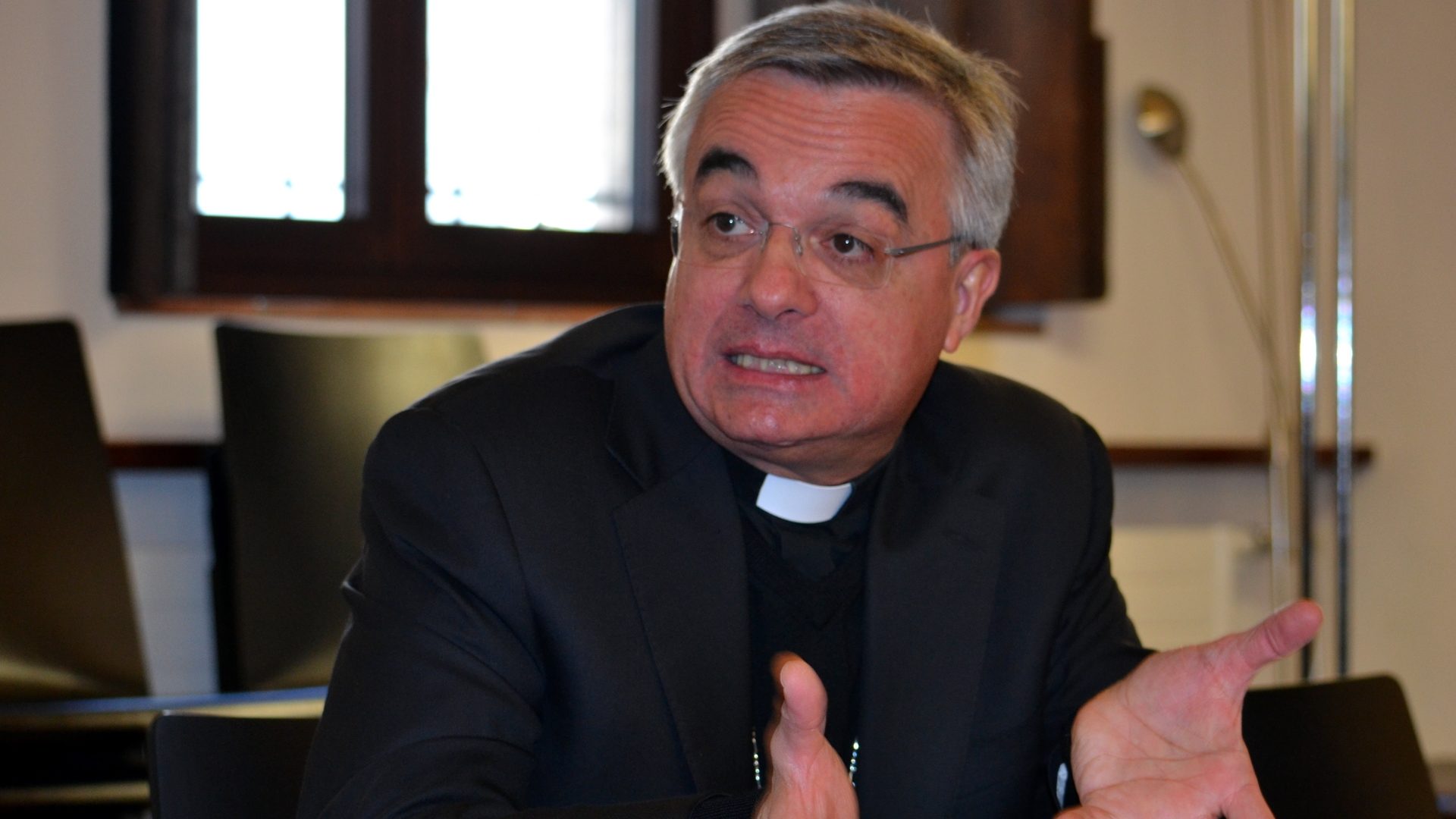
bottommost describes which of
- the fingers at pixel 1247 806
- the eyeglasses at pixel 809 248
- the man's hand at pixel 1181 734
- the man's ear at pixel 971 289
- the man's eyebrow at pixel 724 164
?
the fingers at pixel 1247 806

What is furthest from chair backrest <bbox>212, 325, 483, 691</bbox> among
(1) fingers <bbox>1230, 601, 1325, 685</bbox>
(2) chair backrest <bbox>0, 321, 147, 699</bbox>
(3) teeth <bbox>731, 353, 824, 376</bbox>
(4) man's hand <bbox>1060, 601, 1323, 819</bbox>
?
(1) fingers <bbox>1230, 601, 1325, 685</bbox>

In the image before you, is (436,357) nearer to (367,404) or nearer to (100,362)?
(367,404)

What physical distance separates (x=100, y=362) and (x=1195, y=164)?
282cm

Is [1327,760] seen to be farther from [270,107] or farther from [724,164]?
[270,107]

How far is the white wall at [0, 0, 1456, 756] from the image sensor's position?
13.3 ft

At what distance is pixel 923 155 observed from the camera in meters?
1.74

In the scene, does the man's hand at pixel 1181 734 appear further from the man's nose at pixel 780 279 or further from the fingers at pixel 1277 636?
the man's nose at pixel 780 279

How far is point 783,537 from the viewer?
5.83 feet

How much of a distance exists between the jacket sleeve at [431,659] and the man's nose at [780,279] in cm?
35

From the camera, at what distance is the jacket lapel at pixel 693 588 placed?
151 centimetres

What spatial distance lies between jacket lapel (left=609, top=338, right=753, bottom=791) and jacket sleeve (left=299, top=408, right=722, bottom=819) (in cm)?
13

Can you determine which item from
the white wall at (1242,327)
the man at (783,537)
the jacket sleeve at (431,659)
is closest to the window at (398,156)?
the white wall at (1242,327)

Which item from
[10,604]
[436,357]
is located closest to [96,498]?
[10,604]

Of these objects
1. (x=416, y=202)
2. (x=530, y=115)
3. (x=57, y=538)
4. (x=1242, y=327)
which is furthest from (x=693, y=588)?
(x=1242, y=327)
